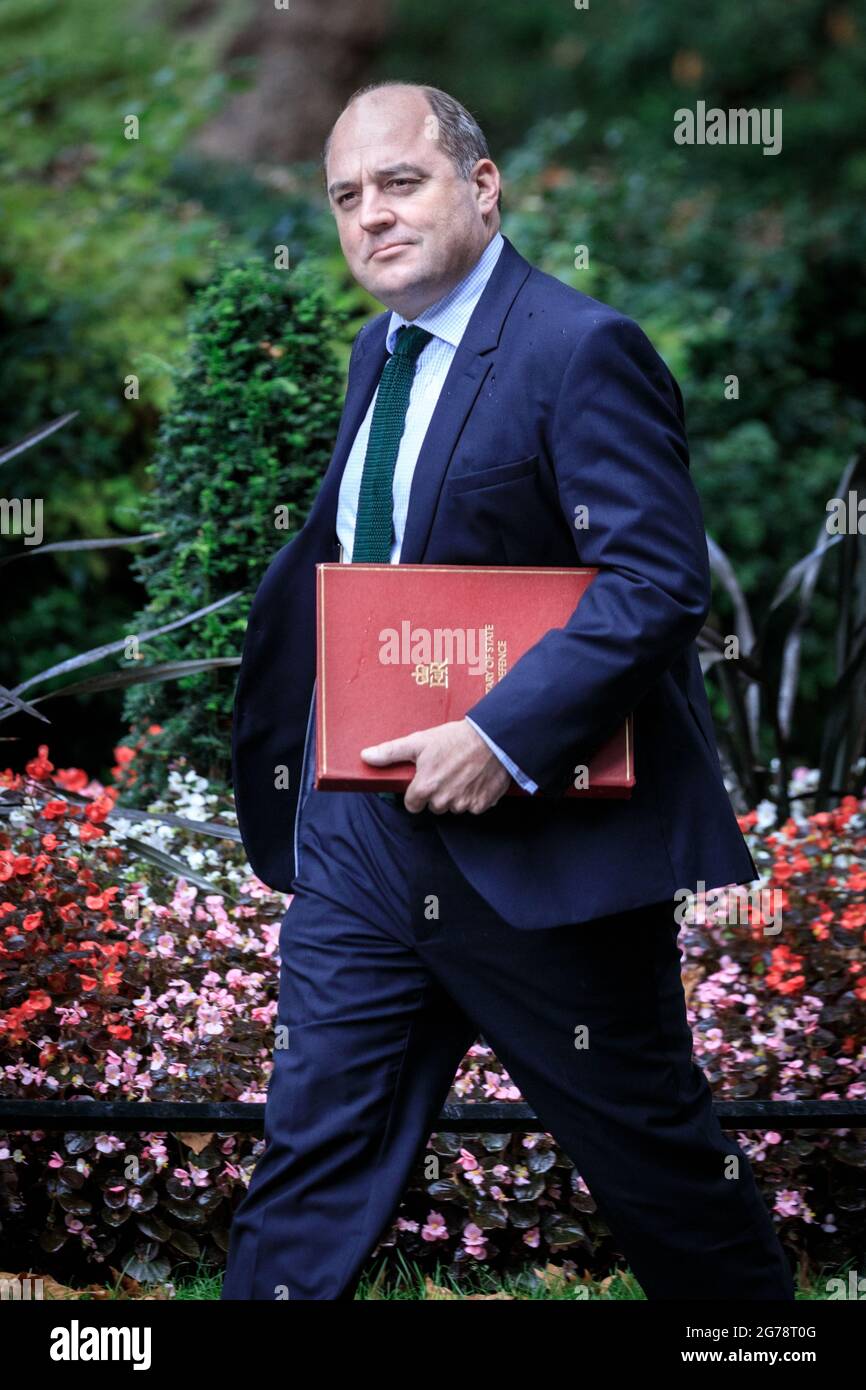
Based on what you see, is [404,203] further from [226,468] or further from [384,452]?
[226,468]

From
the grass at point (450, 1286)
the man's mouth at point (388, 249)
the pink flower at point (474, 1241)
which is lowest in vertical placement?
the grass at point (450, 1286)

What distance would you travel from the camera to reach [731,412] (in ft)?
22.5

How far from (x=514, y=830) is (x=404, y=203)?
92 cm

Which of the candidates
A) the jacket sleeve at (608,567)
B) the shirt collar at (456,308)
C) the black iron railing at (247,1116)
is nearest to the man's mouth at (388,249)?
the shirt collar at (456,308)

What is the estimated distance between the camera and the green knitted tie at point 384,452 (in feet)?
8.24

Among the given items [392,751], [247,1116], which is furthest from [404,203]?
[247,1116]

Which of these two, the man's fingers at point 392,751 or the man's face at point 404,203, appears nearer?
the man's fingers at point 392,751

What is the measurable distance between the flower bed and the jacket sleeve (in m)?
1.16

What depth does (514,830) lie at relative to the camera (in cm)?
239

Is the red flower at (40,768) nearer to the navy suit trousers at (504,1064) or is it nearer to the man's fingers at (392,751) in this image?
the navy suit trousers at (504,1064)

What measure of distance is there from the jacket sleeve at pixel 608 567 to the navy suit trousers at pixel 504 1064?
0.82 ft

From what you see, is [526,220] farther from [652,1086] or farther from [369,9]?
[369,9]

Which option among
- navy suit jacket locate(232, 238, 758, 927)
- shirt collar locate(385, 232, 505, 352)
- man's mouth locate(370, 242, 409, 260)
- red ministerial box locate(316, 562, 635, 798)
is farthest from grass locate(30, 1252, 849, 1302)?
man's mouth locate(370, 242, 409, 260)

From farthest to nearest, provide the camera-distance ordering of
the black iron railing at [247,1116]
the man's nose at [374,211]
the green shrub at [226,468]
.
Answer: the green shrub at [226,468], the black iron railing at [247,1116], the man's nose at [374,211]
